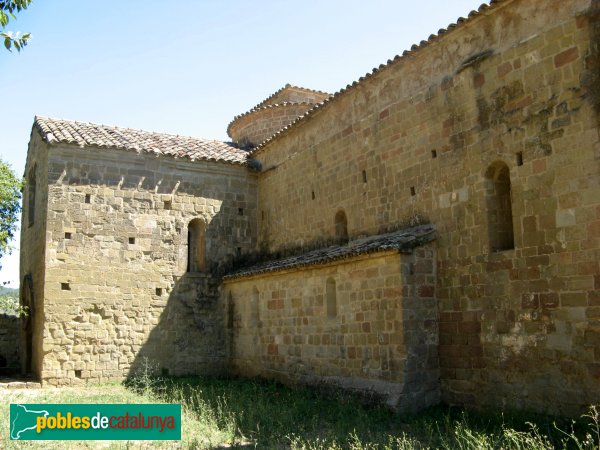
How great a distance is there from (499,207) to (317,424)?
177 inches

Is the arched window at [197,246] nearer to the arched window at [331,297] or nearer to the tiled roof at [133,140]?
the tiled roof at [133,140]

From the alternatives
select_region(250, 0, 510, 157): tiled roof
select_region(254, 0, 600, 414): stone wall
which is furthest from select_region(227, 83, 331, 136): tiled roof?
select_region(254, 0, 600, 414): stone wall

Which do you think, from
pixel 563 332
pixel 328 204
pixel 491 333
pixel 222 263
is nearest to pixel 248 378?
pixel 222 263

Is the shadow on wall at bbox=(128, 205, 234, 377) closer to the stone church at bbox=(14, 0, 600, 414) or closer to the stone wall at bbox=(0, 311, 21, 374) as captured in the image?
the stone church at bbox=(14, 0, 600, 414)

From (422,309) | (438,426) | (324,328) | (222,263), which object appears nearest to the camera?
(438,426)

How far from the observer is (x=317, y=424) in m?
8.80

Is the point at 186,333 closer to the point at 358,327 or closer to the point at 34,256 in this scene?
the point at 34,256

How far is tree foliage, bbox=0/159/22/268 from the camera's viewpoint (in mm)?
13550

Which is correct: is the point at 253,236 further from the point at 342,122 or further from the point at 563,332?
the point at 563,332

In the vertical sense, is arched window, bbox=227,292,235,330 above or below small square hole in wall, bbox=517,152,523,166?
below

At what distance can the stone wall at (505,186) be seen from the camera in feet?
25.9

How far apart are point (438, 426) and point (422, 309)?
81.9 inches

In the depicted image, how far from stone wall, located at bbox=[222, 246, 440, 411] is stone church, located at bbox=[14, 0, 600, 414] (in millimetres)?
37

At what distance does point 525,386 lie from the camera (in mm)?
8375
